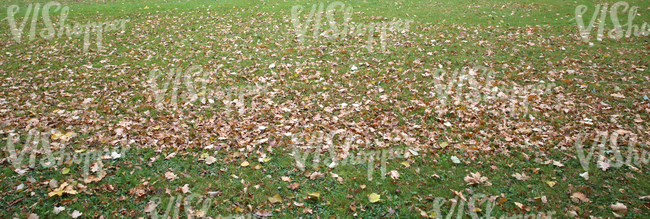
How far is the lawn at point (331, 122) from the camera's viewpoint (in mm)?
3893

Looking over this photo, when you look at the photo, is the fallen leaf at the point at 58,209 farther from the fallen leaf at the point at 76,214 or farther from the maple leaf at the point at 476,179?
the maple leaf at the point at 476,179

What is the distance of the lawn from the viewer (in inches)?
153

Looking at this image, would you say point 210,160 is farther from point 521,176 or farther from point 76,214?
point 521,176

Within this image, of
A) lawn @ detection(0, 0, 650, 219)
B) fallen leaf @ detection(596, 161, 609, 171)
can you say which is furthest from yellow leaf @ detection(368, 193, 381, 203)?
fallen leaf @ detection(596, 161, 609, 171)

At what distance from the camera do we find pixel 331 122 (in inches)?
212

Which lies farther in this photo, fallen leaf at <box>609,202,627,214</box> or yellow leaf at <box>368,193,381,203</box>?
yellow leaf at <box>368,193,381,203</box>

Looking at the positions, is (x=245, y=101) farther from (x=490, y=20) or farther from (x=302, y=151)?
(x=490, y=20)

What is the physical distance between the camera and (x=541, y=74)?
695 centimetres

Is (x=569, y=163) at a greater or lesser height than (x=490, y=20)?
lesser

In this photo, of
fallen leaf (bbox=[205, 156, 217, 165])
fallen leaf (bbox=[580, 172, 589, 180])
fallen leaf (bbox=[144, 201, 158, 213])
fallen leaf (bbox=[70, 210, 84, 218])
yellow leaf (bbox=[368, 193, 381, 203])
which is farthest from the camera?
fallen leaf (bbox=[205, 156, 217, 165])

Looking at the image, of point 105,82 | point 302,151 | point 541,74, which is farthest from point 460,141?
point 105,82

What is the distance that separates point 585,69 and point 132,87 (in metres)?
9.76

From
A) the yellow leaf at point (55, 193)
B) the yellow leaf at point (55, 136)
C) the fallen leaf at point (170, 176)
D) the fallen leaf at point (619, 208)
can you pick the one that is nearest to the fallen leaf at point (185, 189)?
the fallen leaf at point (170, 176)

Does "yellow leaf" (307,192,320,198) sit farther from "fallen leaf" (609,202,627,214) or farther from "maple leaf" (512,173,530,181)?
"fallen leaf" (609,202,627,214)
